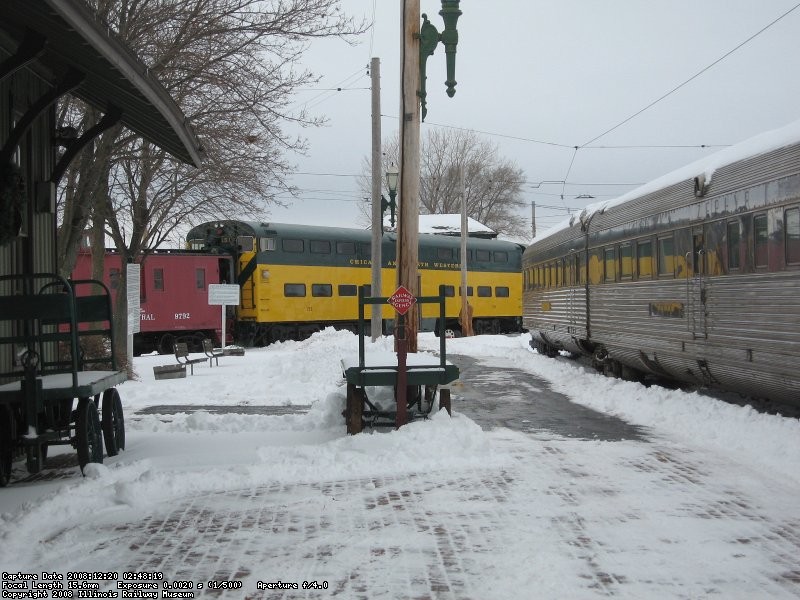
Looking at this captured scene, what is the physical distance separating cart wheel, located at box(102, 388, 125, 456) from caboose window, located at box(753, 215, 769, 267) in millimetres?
7052

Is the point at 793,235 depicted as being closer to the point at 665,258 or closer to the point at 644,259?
the point at 665,258

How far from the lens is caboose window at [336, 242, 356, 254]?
32.2 metres

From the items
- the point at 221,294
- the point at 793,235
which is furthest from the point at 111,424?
the point at 221,294

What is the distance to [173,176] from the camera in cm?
1917

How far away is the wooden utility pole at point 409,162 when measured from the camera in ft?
39.5

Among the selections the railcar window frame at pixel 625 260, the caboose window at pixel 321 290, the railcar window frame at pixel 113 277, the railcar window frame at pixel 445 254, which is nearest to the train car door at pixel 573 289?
the railcar window frame at pixel 625 260

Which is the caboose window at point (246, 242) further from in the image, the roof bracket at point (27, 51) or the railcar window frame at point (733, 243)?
the roof bracket at point (27, 51)

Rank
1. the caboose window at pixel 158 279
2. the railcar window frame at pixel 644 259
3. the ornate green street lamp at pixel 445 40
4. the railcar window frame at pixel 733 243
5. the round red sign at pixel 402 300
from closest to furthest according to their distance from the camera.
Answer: the round red sign at pixel 402 300 → the railcar window frame at pixel 733 243 → the ornate green street lamp at pixel 445 40 → the railcar window frame at pixel 644 259 → the caboose window at pixel 158 279

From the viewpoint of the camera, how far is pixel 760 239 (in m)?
9.70

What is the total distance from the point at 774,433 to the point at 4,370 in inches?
296

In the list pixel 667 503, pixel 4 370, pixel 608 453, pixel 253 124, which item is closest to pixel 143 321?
pixel 253 124

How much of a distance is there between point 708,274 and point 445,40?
4.80 meters

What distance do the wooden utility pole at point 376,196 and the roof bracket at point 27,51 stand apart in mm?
14865

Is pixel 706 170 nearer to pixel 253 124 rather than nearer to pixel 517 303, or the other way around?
pixel 253 124
